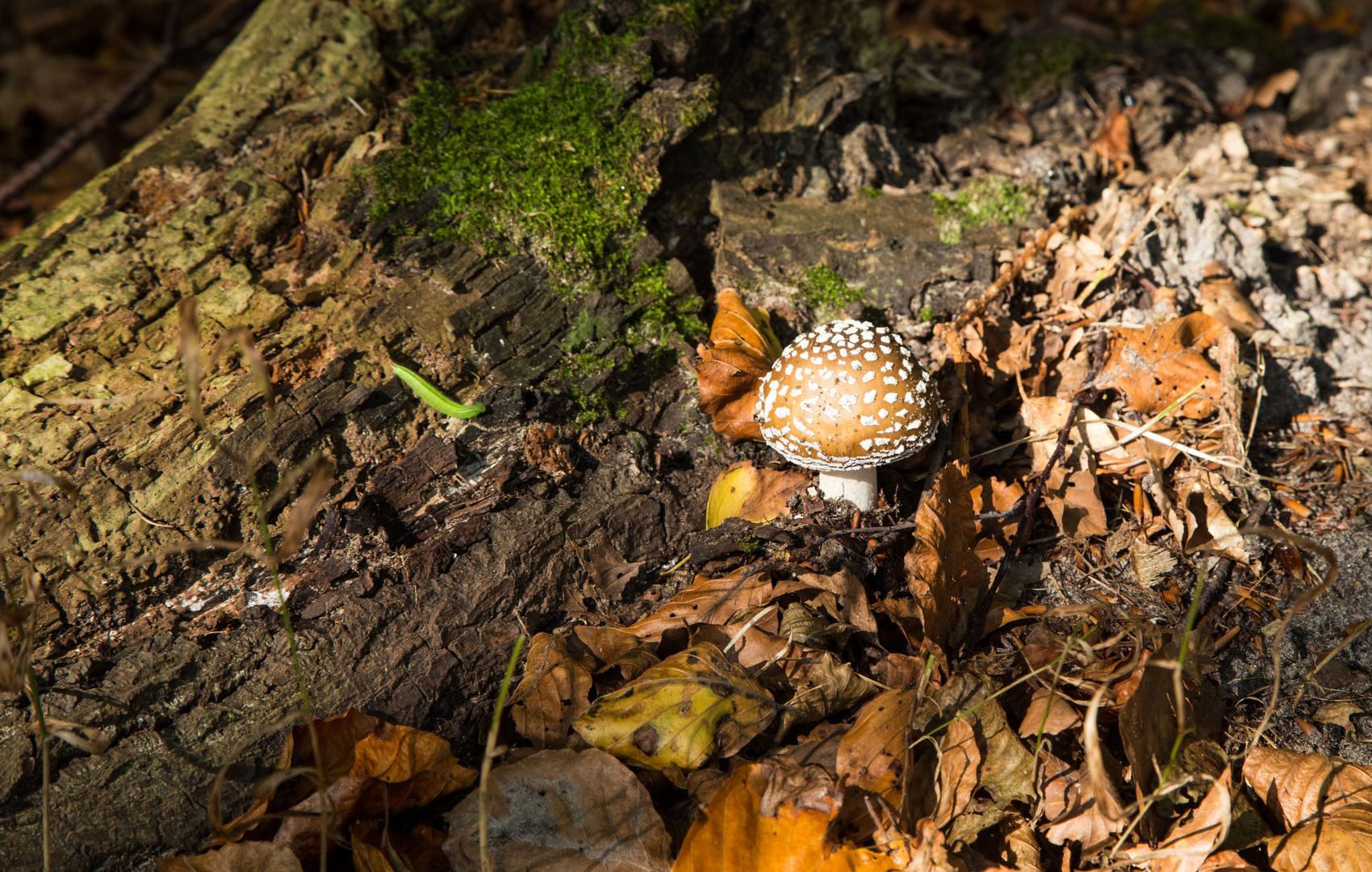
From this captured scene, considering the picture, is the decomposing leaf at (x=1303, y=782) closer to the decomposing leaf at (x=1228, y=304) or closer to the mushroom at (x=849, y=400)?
the mushroom at (x=849, y=400)

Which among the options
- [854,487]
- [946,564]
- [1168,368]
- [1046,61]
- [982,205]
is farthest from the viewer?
[1046,61]

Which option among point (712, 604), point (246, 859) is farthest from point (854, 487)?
point (246, 859)

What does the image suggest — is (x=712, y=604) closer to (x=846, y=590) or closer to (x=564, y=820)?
(x=846, y=590)

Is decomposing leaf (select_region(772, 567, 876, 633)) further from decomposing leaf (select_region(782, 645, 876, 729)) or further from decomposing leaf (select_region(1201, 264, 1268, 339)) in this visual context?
decomposing leaf (select_region(1201, 264, 1268, 339))

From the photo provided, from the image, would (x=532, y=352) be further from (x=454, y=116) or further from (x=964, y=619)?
(x=964, y=619)

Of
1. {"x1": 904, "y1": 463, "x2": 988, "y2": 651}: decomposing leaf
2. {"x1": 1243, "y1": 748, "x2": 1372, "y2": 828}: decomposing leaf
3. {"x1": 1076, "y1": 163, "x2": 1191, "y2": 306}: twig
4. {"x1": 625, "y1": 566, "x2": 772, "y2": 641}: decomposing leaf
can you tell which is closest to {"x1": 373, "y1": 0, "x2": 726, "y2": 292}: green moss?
{"x1": 625, "y1": 566, "x2": 772, "y2": 641}: decomposing leaf
